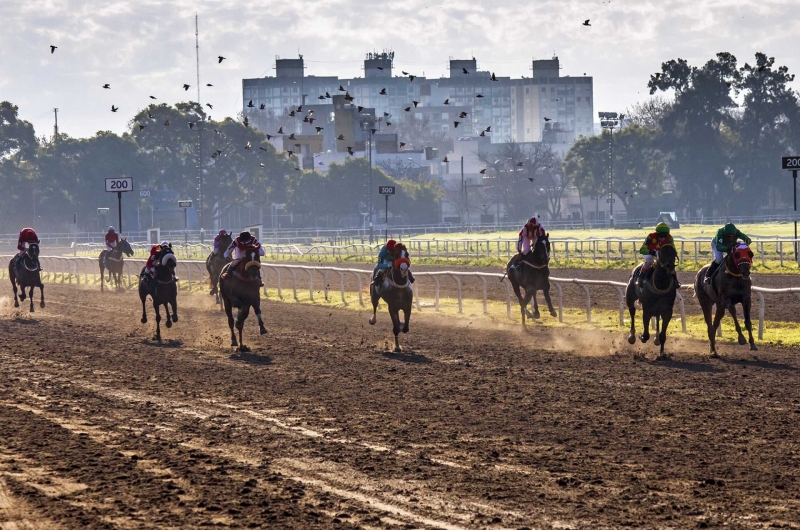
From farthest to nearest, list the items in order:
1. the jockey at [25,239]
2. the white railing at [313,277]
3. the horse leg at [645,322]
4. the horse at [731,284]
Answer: the jockey at [25,239]
the white railing at [313,277]
the horse leg at [645,322]
the horse at [731,284]

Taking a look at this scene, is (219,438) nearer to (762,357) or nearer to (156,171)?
(762,357)

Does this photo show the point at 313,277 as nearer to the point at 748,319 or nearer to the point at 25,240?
the point at 25,240

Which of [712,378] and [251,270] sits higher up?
[251,270]

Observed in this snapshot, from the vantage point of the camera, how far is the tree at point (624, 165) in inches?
3826

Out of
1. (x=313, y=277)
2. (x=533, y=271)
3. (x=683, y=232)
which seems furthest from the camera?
(x=683, y=232)

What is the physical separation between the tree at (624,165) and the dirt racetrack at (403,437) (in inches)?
3188

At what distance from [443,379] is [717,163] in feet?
277

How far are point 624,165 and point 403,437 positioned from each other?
9012 cm

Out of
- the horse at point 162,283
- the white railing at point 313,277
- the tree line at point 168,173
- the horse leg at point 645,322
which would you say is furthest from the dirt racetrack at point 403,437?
the tree line at point 168,173

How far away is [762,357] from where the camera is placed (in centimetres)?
1560

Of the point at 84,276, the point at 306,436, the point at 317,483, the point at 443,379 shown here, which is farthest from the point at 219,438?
the point at 84,276

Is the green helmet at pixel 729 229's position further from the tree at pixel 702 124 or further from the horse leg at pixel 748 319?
the tree at pixel 702 124

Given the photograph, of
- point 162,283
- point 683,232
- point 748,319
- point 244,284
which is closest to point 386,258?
point 244,284

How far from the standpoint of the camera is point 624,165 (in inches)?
3853
